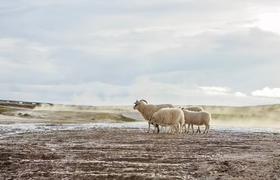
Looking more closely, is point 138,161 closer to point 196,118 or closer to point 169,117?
point 169,117

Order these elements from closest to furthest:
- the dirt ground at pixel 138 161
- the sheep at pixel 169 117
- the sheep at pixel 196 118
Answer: the dirt ground at pixel 138 161 → the sheep at pixel 169 117 → the sheep at pixel 196 118

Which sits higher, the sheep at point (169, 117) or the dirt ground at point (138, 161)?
the sheep at point (169, 117)

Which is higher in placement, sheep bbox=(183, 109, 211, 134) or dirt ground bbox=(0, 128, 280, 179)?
sheep bbox=(183, 109, 211, 134)

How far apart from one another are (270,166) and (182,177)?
3518 millimetres

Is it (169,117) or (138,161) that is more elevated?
(169,117)

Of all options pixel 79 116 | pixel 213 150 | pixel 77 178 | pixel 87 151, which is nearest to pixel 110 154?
pixel 87 151

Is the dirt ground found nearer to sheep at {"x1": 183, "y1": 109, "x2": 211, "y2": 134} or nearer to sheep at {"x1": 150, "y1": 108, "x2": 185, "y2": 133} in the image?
sheep at {"x1": 150, "y1": 108, "x2": 185, "y2": 133}

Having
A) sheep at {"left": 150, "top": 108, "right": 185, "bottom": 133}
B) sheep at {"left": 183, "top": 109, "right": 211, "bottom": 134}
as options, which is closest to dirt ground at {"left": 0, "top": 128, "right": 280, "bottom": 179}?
sheep at {"left": 150, "top": 108, "right": 185, "bottom": 133}

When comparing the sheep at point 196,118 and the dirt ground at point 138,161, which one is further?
the sheep at point 196,118

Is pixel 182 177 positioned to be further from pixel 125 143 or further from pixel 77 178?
pixel 125 143

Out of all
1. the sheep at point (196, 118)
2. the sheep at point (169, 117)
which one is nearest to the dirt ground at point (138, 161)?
the sheep at point (169, 117)

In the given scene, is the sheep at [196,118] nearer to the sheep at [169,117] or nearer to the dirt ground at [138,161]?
the sheep at [169,117]

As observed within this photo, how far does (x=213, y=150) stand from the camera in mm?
24031

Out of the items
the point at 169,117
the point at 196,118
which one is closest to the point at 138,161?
the point at 169,117
